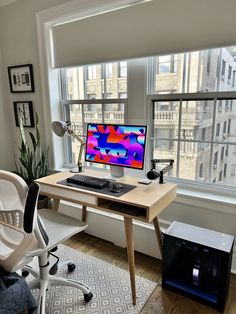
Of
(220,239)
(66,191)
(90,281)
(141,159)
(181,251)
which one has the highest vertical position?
(141,159)

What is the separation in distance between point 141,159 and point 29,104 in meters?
1.63

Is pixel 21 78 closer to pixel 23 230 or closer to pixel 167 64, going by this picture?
pixel 167 64

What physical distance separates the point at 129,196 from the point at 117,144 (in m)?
0.45

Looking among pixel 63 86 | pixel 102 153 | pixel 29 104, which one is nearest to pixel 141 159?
pixel 102 153

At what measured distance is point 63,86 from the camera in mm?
2568

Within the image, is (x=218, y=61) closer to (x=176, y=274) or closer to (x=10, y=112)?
(x=176, y=274)

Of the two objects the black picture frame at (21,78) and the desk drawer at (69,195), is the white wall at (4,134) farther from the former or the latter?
the desk drawer at (69,195)

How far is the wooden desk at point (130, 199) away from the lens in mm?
1423

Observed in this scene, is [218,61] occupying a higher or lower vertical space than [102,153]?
higher

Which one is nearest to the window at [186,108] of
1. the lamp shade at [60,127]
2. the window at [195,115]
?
the window at [195,115]

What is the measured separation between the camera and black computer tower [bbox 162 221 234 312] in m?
1.49

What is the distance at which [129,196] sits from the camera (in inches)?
59.1

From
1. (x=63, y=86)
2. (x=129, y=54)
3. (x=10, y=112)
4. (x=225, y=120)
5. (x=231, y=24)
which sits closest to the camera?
(x=231, y=24)

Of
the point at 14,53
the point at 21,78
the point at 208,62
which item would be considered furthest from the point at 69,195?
the point at 14,53
